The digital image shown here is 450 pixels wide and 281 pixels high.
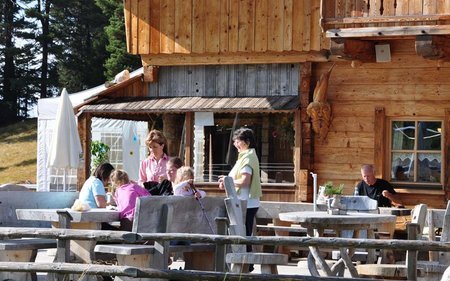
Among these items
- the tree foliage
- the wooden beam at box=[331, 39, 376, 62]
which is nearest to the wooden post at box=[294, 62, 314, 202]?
the wooden beam at box=[331, 39, 376, 62]

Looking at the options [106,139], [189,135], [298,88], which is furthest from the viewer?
[106,139]

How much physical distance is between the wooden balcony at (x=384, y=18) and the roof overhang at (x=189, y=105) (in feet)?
7.34

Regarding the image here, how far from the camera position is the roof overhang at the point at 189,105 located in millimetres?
20797

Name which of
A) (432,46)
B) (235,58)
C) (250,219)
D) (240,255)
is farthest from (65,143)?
(240,255)

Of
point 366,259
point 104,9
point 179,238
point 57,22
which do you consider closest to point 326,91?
point 366,259

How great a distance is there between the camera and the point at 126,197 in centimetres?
1250

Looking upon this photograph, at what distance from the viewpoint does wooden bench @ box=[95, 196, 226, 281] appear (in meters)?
10.8

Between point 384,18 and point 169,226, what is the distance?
811 cm

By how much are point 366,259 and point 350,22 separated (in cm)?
556

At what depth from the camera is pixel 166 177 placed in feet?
45.3

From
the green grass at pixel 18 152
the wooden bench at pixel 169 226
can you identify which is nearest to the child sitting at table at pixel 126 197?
the wooden bench at pixel 169 226

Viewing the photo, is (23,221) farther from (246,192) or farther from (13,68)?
(13,68)

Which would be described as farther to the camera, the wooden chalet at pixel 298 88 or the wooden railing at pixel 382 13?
the wooden chalet at pixel 298 88

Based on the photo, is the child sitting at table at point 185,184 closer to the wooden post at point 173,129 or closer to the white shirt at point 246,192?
the white shirt at point 246,192
